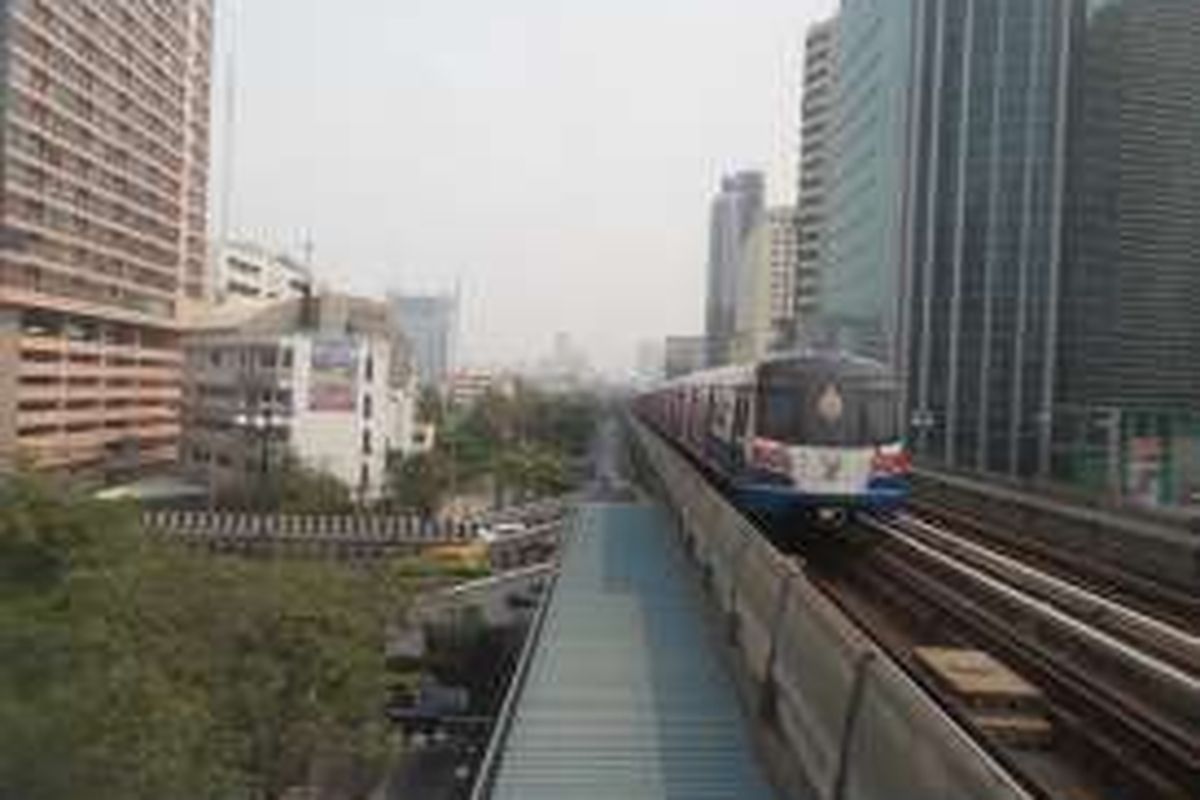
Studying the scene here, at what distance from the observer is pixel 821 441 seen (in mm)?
23172

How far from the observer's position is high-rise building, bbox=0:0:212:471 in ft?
270

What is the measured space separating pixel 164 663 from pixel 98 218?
7052cm

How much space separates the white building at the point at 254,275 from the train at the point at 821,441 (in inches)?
5116

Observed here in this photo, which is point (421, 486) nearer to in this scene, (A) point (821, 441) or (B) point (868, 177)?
(B) point (868, 177)

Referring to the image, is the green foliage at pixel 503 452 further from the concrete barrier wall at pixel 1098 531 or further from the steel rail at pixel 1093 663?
the steel rail at pixel 1093 663

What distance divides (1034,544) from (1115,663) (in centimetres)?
1056

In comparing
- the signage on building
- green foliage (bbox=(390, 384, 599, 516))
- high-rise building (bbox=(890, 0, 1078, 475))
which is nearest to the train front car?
the signage on building

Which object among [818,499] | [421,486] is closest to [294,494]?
[421,486]

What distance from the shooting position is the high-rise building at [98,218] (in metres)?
82.4

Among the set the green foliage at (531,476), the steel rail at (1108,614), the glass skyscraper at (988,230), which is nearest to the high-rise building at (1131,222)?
the glass skyscraper at (988,230)

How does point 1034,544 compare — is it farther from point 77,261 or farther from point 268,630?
point 77,261

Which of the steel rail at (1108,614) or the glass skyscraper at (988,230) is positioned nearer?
the steel rail at (1108,614)

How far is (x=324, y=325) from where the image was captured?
408 feet

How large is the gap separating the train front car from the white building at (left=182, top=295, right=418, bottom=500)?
65.8 m
